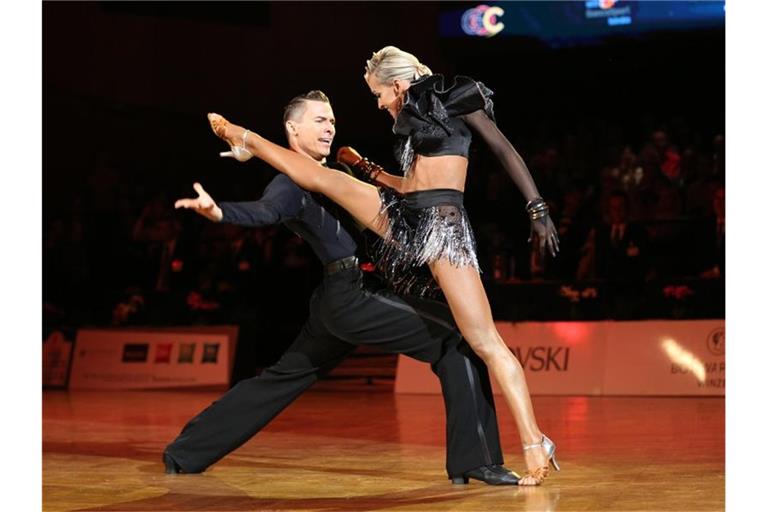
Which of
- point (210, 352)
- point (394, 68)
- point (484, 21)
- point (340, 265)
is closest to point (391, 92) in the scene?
point (394, 68)

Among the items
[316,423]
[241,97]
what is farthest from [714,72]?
[316,423]

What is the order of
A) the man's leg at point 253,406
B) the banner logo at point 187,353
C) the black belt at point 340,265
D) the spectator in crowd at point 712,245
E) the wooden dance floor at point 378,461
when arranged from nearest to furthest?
the wooden dance floor at point 378,461 < the black belt at point 340,265 < the man's leg at point 253,406 < the spectator in crowd at point 712,245 < the banner logo at point 187,353

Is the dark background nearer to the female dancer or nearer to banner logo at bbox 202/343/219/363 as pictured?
banner logo at bbox 202/343/219/363

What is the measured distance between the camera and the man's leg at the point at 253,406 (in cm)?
509

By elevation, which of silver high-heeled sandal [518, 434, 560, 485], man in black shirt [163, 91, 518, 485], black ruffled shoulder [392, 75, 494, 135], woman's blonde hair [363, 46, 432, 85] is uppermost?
woman's blonde hair [363, 46, 432, 85]

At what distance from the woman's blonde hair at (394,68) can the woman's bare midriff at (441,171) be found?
13.6 inches

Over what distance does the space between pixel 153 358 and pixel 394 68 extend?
294 inches

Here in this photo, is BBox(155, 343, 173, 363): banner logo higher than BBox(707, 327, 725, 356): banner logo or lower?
lower

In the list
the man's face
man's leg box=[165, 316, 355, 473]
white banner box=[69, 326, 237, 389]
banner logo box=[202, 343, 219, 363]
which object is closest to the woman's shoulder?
the man's face

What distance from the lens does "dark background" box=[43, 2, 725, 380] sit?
1089cm

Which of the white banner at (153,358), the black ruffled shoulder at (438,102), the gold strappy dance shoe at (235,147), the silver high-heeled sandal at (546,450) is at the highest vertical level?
the black ruffled shoulder at (438,102)

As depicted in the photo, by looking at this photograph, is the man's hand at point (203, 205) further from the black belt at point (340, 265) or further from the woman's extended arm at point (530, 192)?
the woman's extended arm at point (530, 192)

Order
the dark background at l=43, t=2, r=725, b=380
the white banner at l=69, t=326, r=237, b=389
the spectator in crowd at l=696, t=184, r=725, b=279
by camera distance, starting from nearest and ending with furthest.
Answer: the spectator in crowd at l=696, t=184, r=725, b=279, the dark background at l=43, t=2, r=725, b=380, the white banner at l=69, t=326, r=237, b=389


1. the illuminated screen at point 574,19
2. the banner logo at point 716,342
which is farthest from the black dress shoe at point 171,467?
the illuminated screen at point 574,19
